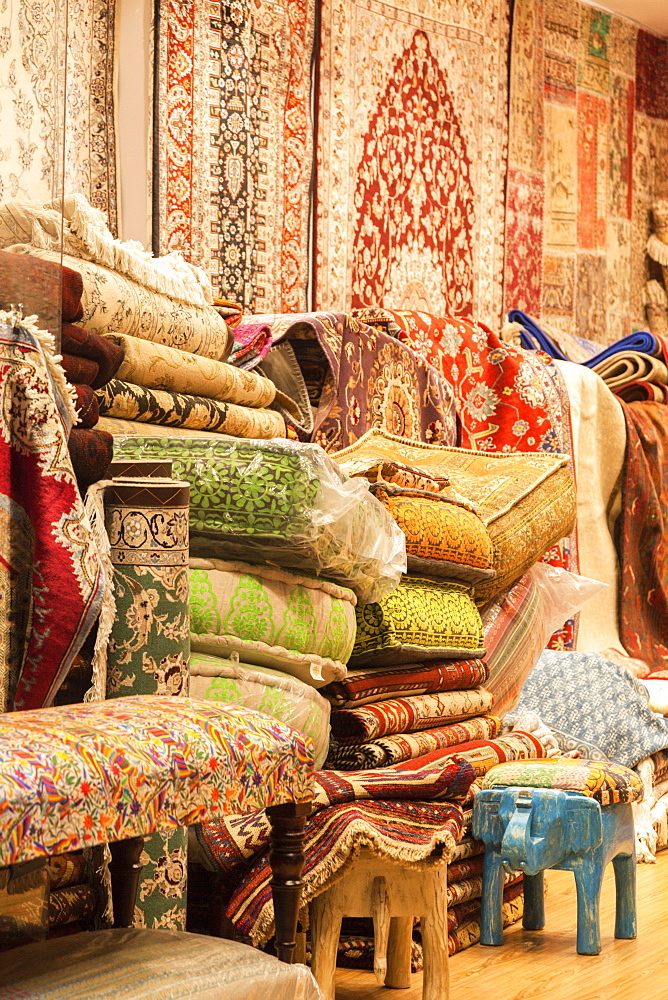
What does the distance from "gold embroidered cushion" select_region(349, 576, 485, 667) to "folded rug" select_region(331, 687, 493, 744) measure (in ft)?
0.30

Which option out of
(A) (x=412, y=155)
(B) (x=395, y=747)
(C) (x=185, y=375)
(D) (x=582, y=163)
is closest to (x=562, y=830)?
(B) (x=395, y=747)

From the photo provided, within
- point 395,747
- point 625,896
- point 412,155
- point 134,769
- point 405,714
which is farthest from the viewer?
point 412,155

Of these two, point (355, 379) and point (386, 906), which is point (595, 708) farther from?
point (386, 906)

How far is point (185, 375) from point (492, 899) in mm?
1256

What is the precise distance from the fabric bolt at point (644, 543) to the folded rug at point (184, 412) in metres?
2.60

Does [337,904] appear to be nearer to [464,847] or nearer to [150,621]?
[464,847]

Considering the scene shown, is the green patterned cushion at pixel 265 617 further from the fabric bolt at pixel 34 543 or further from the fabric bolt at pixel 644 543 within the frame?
the fabric bolt at pixel 644 543

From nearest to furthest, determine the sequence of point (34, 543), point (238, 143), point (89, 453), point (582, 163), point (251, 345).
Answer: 1. point (34, 543)
2. point (89, 453)
3. point (251, 345)
4. point (238, 143)
5. point (582, 163)

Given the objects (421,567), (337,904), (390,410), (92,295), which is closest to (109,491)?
(92,295)

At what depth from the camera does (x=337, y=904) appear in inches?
85.6

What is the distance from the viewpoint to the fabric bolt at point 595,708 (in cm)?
348

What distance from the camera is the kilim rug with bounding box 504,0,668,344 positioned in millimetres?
5824

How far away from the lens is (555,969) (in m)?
2.45

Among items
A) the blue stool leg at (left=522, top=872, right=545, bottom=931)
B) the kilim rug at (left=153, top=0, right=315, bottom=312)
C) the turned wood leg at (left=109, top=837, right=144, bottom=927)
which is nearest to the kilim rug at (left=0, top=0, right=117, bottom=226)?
the turned wood leg at (left=109, top=837, right=144, bottom=927)
